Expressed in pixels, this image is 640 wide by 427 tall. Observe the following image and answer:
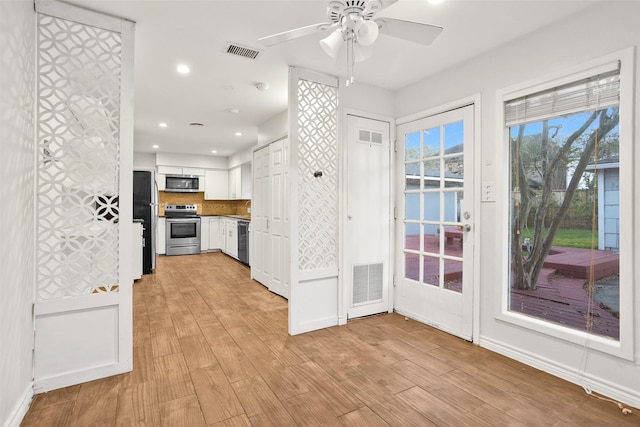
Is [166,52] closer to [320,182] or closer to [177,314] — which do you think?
[320,182]

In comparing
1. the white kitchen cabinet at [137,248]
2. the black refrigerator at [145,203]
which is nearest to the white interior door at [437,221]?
the white kitchen cabinet at [137,248]

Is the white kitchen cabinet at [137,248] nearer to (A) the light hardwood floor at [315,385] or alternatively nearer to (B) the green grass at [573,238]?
(A) the light hardwood floor at [315,385]

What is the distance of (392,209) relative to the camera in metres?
3.55

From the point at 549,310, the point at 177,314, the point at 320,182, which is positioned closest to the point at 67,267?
the point at 177,314

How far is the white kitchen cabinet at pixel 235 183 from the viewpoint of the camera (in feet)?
24.1

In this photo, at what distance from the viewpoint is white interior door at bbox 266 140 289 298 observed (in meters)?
4.12

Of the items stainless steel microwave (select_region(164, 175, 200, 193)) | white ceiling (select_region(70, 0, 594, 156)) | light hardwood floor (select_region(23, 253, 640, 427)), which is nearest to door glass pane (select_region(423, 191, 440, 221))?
light hardwood floor (select_region(23, 253, 640, 427))

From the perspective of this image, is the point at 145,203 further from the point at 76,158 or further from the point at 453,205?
the point at 453,205

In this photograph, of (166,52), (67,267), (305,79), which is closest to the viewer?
(67,267)

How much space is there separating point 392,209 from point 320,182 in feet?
3.09

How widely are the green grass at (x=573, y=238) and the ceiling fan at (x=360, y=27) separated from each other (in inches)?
68.7

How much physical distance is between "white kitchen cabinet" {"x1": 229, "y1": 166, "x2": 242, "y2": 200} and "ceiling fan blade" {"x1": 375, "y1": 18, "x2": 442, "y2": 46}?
600 centimetres

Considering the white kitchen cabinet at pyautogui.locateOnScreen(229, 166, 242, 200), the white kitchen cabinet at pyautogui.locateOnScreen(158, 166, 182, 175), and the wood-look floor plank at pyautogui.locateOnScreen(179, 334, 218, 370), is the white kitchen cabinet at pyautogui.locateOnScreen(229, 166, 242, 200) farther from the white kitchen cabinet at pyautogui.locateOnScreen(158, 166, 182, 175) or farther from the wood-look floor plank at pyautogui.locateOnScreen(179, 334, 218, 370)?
the wood-look floor plank at pyautogui.locateOnScreen(179, 334, 218, 370)

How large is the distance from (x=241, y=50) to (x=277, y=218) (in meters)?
2.15
